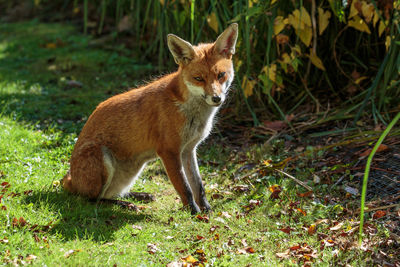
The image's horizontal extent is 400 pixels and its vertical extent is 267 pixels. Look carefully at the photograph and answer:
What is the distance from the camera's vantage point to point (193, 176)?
4648 mm

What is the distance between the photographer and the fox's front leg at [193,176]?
15.0 feet

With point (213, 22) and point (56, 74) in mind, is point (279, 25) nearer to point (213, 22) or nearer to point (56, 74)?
point (213, 22)

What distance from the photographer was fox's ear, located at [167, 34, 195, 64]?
4.24 metres

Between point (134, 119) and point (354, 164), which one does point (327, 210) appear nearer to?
point (354, 164)

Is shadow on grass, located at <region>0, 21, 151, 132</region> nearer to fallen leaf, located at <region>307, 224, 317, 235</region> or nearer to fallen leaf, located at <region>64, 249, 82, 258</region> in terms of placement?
fallen leaf, located at <region>64, 249, 82, 258</region>

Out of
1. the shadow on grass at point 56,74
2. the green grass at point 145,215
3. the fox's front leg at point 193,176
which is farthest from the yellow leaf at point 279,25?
the shadow on grass at point 56,74

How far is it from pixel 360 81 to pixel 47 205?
472 centimetres

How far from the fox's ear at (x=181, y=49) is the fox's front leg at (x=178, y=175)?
925 millimetres

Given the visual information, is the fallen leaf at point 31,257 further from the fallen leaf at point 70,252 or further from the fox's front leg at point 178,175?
the fox's front leg at point 178,175

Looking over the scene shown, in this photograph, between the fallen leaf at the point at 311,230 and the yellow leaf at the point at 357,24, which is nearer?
the fallen leaf at the point at 311,230

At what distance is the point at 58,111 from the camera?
6789mm

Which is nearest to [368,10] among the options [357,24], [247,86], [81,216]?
[357,24]

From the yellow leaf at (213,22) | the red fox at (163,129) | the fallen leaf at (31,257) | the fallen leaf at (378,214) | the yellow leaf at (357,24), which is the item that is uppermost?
the yellow leaf at (357,24)

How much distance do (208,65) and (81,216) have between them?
5.96 ft
